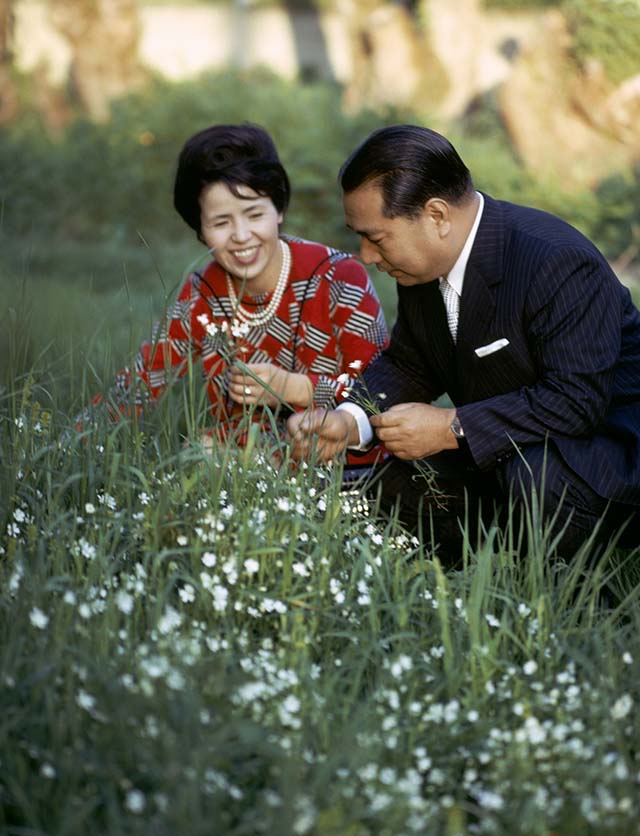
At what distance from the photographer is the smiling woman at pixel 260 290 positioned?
3641 mm

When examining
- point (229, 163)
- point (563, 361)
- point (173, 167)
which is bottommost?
point (563, 361)

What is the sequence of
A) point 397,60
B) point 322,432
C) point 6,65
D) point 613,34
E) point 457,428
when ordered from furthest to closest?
1. point 397,60
2. point 6,65
3. point 613,34
4. point 322,432
5. point 457,428

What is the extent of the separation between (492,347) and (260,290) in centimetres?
106

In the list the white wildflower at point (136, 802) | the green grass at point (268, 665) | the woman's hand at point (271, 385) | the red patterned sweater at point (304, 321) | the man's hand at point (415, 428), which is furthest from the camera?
the red patterned sweater at point (304, 321)

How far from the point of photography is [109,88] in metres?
12.7

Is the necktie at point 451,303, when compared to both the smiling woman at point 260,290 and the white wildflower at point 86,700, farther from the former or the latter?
the white wildflower at point 86,700

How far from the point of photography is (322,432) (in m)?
3.21

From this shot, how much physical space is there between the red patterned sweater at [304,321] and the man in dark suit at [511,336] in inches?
23.1

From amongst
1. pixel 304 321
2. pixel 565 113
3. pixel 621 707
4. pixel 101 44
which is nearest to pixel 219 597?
pixel 621 707

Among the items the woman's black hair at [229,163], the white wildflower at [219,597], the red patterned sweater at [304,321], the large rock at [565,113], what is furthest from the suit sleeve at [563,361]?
the large rock at [565,113]

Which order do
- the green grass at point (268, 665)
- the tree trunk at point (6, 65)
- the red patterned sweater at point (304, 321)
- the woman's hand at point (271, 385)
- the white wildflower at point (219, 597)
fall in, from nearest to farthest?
the green grass at point (268, 665)
the white wildflower at point (219, 597)
the woman's hand at point (271, 385)
the red patterned sweater at point (304, 321)
the tree trunk at point (6, 65)

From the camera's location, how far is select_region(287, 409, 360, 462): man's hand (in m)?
3.10

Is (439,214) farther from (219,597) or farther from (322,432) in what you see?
(219,597)

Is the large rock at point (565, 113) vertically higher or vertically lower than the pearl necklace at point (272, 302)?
higher
